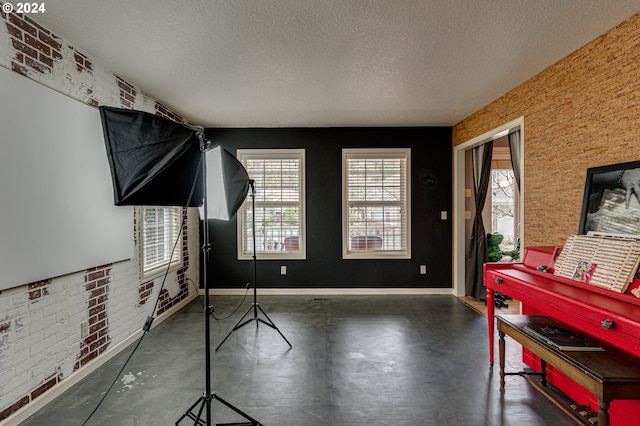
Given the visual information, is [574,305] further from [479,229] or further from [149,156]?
[479,229]

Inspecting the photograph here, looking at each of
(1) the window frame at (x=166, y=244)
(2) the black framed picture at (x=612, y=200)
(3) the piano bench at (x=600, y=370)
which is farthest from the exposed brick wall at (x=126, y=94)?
(2) the black framed picture at (x=612, y=200)

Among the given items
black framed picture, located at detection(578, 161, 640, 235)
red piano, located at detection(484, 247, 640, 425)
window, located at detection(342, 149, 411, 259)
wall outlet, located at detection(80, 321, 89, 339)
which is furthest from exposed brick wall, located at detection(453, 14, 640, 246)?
wall outlet, located at detection(80, 321, 89, 339)

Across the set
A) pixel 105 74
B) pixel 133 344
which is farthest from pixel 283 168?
pixel 133 344

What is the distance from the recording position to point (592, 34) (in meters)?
2.18

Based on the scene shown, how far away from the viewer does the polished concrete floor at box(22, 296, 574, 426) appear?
78.2 inches

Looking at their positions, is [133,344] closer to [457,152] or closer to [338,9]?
[338,9]

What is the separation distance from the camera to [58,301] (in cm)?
221

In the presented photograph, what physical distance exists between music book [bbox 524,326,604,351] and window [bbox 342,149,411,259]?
2.80m

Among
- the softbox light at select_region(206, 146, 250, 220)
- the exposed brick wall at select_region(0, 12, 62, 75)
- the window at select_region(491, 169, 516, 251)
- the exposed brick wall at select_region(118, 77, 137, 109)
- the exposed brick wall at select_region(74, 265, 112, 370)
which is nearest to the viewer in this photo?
the exposed brick wall at select_region(0, 12, 62, 75)

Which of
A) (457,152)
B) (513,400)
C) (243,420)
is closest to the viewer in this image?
(243,420)

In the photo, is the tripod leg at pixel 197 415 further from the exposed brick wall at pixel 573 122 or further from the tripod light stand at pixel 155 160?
the exposed brick wall at pixel 573 122

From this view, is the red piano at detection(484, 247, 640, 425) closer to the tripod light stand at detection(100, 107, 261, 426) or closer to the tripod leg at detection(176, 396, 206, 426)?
the tripod light stand at detection(100, 107, 261, 426)

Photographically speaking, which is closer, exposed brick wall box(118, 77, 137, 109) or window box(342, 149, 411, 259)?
exposed brick wall box(118, 77, 137, 109)

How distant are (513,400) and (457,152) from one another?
11.2ft
